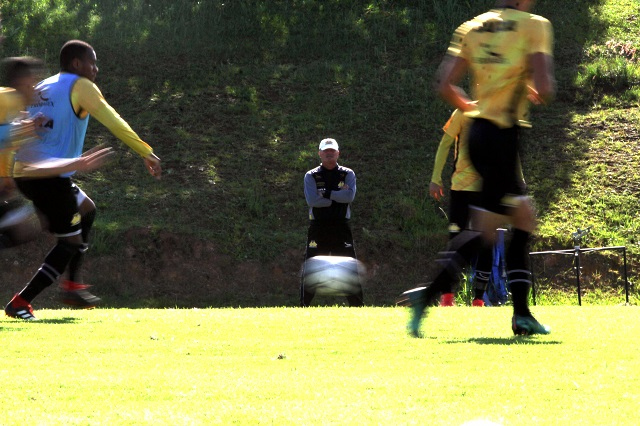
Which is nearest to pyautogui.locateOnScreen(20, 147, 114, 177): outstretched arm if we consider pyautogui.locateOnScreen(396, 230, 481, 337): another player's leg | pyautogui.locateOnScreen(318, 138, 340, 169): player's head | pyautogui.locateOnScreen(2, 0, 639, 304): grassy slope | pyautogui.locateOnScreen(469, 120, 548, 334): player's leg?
pyautogui.locateOnScreen(396, 230, 481, 337): another player's leg

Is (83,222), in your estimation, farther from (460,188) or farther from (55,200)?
(460,188)

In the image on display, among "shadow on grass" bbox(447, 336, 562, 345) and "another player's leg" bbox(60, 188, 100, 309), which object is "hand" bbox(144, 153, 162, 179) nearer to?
"another player's leg" bbox(60, 188, 100, 309)

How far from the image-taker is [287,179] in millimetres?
21125

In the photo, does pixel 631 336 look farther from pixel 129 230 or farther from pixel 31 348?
pixel 129 230

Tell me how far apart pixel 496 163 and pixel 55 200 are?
13.3 ft

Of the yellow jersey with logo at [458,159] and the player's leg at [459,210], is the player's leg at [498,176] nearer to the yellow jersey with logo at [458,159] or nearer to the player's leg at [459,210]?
the yellow jersey with logo at [458,159]

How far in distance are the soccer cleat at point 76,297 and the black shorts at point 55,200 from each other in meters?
0.66

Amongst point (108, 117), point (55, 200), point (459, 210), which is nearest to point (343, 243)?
point (459, 210)

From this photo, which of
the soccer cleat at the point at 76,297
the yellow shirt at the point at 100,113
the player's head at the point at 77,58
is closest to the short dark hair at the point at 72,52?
the player's head at the point at 77,58

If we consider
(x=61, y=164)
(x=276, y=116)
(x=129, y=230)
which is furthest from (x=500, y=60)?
(x=276, y=116)

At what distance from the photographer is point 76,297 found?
9203mm

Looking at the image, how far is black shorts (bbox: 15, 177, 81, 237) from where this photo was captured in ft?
28.3

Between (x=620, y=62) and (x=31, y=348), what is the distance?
20.6m

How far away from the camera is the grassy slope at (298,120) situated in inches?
773
